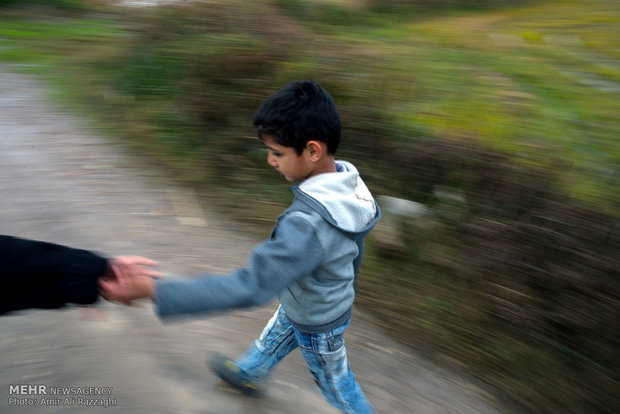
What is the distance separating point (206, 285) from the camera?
1.88 meters

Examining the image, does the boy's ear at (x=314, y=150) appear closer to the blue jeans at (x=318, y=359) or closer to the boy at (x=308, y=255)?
the boy at (x=308, y=255)

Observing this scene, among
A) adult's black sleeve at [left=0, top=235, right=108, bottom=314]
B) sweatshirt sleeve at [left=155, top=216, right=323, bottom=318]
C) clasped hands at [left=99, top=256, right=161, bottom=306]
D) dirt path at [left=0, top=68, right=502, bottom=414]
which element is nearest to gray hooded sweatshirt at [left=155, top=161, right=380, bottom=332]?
sweatshirt sleeve at [left=155, top=216, right=323, bottom=318]

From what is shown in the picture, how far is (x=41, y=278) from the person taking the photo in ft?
7.20

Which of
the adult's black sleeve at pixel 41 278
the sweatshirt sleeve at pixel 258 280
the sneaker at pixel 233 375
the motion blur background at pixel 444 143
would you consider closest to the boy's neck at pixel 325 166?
the sweatshirt sleeve at pixel 258 280

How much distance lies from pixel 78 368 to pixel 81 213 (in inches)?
71.1

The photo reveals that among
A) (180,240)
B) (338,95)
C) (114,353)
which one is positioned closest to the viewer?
(114,353)

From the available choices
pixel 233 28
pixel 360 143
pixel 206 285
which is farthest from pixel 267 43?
pixel 206 285

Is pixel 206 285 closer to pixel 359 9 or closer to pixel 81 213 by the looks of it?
pixel 81 213

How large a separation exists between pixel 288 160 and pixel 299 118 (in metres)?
0.16

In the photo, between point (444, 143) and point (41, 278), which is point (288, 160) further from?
point (444, 143)

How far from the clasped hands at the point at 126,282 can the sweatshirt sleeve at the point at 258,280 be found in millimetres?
145

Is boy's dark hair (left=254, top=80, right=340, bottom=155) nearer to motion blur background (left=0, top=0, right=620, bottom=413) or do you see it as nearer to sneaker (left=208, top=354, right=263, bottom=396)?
sneaker (left=208, top=354, right=263, bottom=396)

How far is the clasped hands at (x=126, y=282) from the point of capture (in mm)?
2064

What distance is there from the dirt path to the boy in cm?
60
